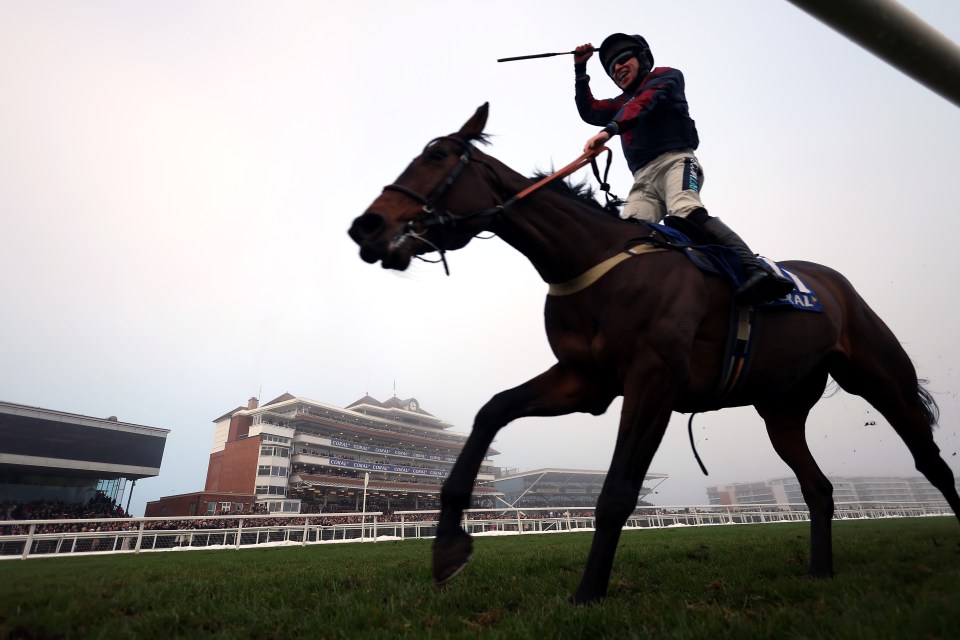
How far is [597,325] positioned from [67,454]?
53.6 metres

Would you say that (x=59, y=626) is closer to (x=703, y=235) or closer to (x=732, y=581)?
(x=732, y=581)

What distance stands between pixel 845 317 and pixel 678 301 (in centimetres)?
237

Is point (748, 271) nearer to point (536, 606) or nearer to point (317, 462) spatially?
point (536, 606)

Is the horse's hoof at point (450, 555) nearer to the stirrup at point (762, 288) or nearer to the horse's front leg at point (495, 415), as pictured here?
the horse's front leg at point (495, 415)

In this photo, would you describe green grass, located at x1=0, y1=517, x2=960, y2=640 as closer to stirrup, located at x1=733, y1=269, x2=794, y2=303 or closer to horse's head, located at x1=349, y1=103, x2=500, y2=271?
stirrup, located at x1=733, y1=269, x2=794, y2=303

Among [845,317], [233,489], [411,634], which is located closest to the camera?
[411,634]

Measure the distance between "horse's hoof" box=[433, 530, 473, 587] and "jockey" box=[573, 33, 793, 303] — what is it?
2.60 m

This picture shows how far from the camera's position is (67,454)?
42.5 metres

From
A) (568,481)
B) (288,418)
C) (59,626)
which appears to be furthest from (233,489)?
(59,626)

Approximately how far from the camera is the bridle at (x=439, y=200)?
10.6 ft

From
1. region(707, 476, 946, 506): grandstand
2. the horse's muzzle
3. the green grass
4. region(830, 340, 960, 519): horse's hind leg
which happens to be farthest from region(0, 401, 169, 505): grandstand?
region(707, 476, 946, 506): grandstand

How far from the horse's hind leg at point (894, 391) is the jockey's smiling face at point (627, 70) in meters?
3.01

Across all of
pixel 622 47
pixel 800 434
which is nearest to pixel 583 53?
pixel 622 47

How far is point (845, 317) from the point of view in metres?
4.55
